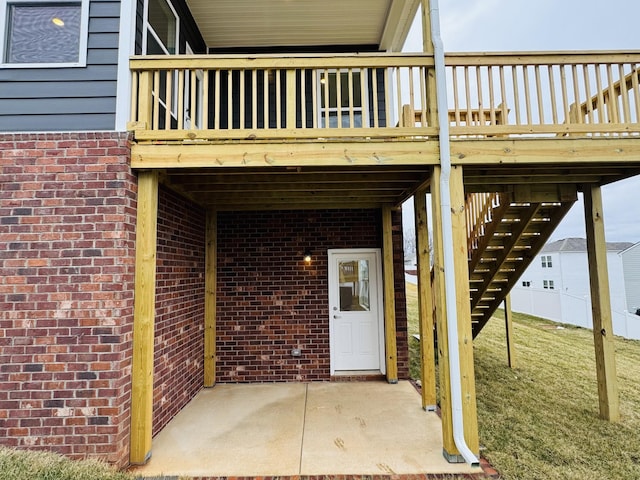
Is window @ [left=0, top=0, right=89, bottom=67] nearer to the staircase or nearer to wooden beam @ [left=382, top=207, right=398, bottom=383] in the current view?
wooden beam @ [left=382, top=207, right=398, bottom=383]

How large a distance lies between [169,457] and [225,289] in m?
2.57

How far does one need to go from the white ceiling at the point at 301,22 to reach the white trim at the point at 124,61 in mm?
2034

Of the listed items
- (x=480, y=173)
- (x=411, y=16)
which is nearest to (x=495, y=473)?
(x=480, y=173)

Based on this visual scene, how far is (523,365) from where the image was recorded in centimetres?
620

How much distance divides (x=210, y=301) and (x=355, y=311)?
2275 mm

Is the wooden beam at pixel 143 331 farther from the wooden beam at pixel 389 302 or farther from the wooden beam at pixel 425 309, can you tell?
the wooden beam at pixel 389 302

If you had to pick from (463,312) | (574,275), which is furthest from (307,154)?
(574,275)

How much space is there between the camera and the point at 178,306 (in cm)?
430

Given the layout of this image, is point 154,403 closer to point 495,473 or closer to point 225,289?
point 225,289

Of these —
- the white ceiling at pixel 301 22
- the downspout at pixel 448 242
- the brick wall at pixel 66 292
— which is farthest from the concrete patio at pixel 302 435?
the white ceiling at pixel 301 22

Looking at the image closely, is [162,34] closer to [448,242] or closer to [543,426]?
[448,242]

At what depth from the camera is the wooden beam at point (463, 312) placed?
302 centimetres

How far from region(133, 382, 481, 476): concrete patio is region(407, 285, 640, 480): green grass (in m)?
0.62

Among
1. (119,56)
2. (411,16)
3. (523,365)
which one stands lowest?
(523,365)
